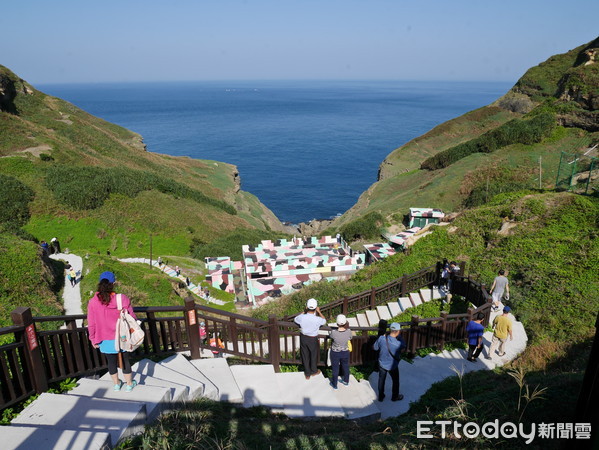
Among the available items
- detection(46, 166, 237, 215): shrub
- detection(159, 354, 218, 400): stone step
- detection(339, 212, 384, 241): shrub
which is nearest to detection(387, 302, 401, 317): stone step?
detection(159, 354, 218, 400): stone step

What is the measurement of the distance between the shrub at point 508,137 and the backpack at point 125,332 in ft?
154

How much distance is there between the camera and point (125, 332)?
5.88m

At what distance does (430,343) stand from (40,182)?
37.8 metres

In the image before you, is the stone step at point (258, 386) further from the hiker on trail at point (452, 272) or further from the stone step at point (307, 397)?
the hiker on trail at point (452, 272)

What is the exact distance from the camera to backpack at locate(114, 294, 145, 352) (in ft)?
19.2

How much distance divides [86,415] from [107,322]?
1.32 metres

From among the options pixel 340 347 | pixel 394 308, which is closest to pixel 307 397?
pixel 340 347

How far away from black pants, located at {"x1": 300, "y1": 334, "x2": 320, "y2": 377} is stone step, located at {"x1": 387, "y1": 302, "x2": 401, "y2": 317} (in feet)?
20.7

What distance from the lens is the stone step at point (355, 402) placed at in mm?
7172

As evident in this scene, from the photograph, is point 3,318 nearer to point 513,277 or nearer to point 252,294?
point 252,294

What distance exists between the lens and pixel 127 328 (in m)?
5.89

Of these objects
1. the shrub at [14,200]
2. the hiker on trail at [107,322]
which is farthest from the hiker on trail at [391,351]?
the shrub at [14,200]

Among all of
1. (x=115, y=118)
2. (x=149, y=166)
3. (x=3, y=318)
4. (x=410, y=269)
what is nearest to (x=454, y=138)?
(x=149, y=166)

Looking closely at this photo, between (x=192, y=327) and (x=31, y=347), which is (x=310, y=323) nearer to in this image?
(x=192, y=327)
